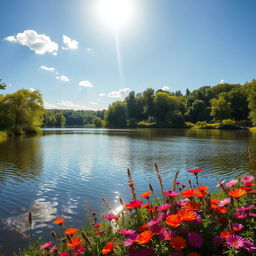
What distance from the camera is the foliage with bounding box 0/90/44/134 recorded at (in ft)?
156

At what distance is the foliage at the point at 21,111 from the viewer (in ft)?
156

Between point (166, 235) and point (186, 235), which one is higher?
point (166, 235)

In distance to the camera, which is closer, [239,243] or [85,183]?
[239,243]

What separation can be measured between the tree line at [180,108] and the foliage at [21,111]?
177 ft

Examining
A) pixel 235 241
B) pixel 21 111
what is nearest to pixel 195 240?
pixel 235 241

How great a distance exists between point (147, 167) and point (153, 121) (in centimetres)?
8775

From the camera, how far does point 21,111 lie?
164 feet

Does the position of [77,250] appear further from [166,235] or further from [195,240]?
[195,240]

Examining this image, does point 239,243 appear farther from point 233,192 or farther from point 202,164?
point 202,164

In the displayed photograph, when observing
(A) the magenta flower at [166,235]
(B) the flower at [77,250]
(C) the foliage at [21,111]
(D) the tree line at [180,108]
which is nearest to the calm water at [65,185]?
(B) the flower at [77,250]

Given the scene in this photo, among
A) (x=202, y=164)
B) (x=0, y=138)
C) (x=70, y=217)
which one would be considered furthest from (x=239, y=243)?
(x=0, y=138)

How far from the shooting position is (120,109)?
120m

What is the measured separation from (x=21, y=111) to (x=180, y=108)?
73872 mm

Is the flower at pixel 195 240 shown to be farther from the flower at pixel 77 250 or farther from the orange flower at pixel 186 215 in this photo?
the flower at pixel 77 250
